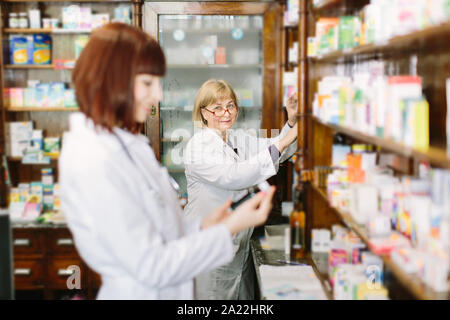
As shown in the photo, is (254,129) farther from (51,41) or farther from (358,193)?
(358,193)

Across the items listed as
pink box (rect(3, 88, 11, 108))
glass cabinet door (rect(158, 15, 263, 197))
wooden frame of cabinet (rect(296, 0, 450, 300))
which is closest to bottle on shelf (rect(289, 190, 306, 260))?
wooden frame of cabinet (rect(296, 0, 450, 300))

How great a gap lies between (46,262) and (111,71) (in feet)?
9.96

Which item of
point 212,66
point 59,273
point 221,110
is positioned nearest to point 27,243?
point 59,273

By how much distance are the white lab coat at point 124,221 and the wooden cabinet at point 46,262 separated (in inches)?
101

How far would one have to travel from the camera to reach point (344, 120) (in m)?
2.20

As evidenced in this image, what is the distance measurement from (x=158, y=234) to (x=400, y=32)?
1.00 metres

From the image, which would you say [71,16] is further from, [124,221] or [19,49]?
[124,221]

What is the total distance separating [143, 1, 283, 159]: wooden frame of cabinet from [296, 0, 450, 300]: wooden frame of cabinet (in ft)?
4.34

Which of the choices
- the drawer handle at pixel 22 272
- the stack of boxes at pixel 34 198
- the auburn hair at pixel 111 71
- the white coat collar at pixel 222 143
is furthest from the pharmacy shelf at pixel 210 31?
the auburn hair at pixel 111 71

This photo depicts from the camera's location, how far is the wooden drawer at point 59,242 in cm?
407

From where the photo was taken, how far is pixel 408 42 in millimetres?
1676

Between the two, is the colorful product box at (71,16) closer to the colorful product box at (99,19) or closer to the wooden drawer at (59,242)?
the colorful product box at (99,19)

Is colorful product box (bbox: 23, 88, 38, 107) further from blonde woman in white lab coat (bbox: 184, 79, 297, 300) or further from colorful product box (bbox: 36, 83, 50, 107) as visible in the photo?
blonde woman in white lab coat (bbox: 184, 79, 297, 300)

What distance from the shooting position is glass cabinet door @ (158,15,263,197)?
13.9ft
